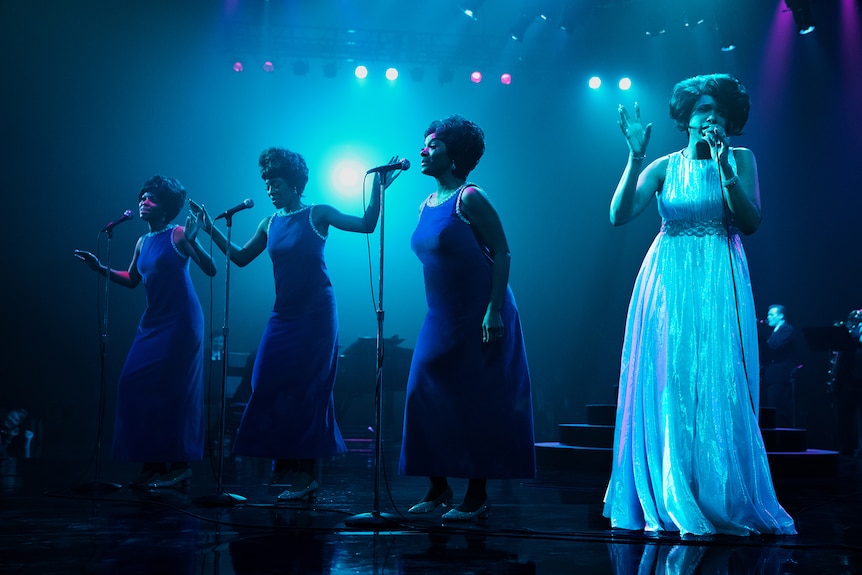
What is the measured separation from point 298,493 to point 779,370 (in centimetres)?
774

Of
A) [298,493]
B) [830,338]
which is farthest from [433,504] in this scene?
[830,338]

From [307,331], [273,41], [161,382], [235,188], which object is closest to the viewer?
[307,331]

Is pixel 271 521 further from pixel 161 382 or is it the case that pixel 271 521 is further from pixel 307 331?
pixel 161 382

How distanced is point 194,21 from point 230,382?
5.14 m

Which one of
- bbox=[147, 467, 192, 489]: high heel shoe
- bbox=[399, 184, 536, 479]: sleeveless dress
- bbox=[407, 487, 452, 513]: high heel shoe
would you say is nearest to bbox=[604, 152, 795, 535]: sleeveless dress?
bbox=[399, 184, 536, 479]: sleeveless dress

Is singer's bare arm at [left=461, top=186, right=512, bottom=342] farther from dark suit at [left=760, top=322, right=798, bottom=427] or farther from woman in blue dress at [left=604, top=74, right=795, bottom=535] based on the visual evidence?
dark suit at [left=760, top=322, right=798, bottom=427]

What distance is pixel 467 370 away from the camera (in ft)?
11.8

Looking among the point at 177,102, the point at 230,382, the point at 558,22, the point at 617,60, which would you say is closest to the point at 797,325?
the point at 617,60

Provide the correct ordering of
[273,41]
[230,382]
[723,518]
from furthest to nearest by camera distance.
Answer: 1. [273,41]
2. [230,382]
3. [723,518]

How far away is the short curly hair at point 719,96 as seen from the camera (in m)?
3.35

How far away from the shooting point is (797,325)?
42.1ft

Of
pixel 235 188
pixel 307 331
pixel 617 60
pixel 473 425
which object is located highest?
pixel 617 60

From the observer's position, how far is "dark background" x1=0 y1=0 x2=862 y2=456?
11336mm

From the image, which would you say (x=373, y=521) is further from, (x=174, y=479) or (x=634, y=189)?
(x=174, y=479)
